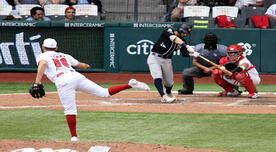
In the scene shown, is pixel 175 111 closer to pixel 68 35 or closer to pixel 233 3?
pixel 68 35

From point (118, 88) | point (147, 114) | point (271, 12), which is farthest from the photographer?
point (271, 12)

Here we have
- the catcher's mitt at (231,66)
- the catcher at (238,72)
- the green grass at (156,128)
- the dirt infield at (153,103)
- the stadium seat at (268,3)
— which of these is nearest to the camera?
the green grass at (156,128)

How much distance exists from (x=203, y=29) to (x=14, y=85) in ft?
15.1

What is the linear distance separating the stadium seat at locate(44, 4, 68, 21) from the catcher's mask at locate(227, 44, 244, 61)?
5.83 m

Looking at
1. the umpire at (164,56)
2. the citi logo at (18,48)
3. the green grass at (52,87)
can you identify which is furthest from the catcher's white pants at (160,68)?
the citi logo at (18,48)

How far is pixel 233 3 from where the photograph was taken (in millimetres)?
18625

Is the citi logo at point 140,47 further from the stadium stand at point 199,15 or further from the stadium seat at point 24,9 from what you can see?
the stadium seat at point 24,9

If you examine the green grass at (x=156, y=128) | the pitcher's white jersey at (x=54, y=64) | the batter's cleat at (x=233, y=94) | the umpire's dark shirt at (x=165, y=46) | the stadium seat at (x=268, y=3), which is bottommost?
the batter's cleat at (x=233, y=94)

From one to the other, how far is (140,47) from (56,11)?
2416 millimetres

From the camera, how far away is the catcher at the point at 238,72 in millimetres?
13516

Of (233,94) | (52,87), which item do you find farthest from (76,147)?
(52,87)

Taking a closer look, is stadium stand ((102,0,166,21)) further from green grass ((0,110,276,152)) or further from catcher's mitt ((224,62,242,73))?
green grass ((0,110,276,152))

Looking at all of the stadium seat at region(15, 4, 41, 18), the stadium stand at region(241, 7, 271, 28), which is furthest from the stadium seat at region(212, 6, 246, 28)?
the stadium seat at region(15, 4, 41, 18)

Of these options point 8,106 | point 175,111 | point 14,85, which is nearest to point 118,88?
point 175,111
